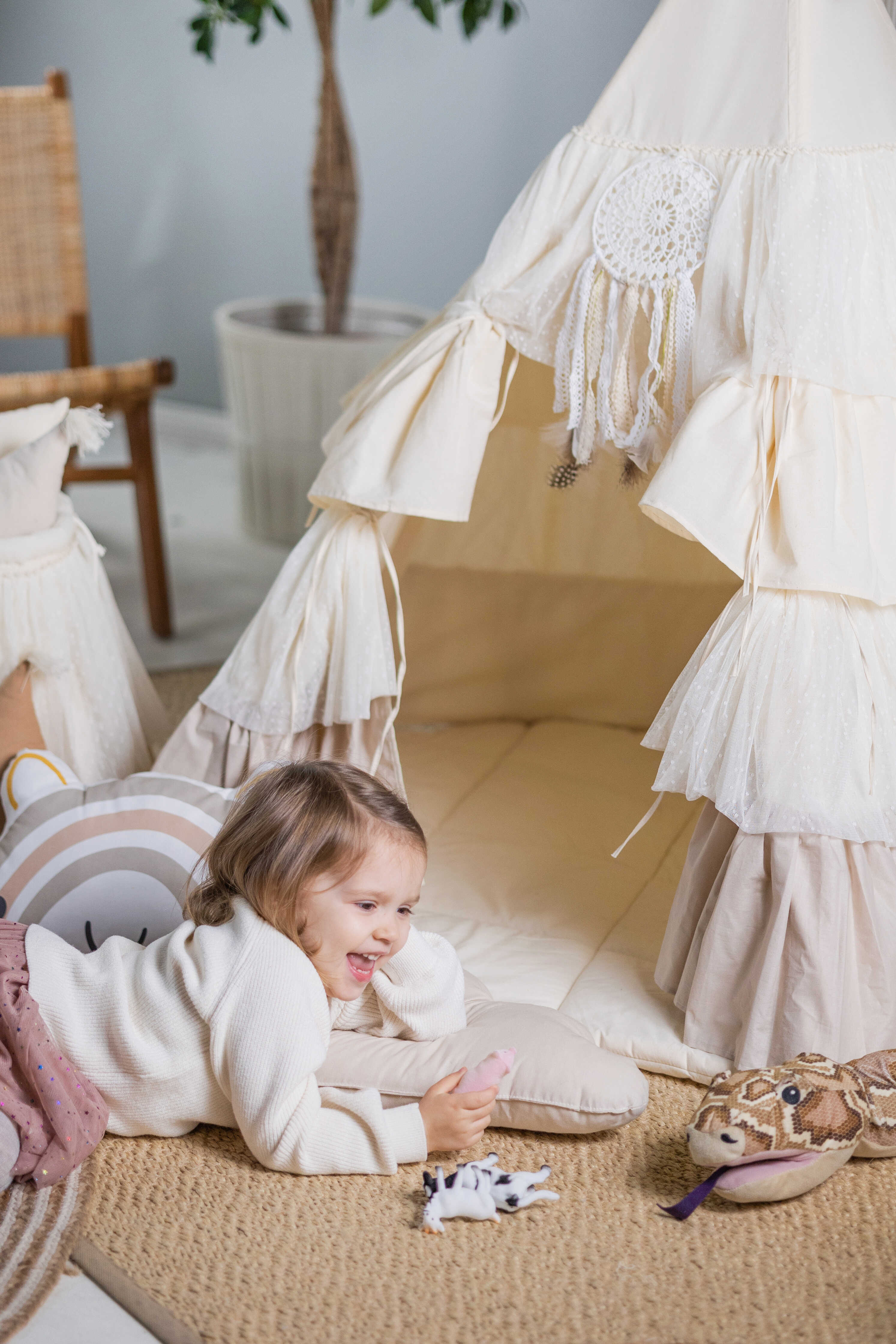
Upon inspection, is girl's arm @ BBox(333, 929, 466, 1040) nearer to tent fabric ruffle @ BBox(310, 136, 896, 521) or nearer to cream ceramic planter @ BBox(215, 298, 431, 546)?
tent fabric ruffle @ BBox(310, 136, 896, 521)

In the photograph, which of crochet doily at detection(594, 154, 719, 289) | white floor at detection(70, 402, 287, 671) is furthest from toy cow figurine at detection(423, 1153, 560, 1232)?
white floor at detection(70, 402, 287, 671)

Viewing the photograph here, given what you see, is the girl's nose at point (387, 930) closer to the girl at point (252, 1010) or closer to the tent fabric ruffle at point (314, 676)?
the girl at point (252, 1010)

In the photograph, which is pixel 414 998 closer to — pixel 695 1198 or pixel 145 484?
pixel 695 1198

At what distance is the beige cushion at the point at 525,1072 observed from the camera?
112 cm

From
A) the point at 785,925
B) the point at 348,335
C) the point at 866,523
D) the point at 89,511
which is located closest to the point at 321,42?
the point at 348,335

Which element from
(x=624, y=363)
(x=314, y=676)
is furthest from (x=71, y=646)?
(x=624, y=363)

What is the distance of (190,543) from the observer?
3.11 metres

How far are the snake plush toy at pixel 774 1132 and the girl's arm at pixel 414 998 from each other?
9.9 inches

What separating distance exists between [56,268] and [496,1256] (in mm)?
2130

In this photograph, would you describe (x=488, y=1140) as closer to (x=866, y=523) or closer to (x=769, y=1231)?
(x=769, y=1231)

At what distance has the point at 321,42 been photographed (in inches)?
98.4

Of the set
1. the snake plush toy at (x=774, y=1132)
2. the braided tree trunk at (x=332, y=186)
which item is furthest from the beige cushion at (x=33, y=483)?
the braided tree trunk at (x=332, y=186)

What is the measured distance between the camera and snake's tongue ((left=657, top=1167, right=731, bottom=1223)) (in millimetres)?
1036

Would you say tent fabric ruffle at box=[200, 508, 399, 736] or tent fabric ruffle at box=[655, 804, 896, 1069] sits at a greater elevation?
tent fabric ruffle at box=[200, 508, 399, 736]
